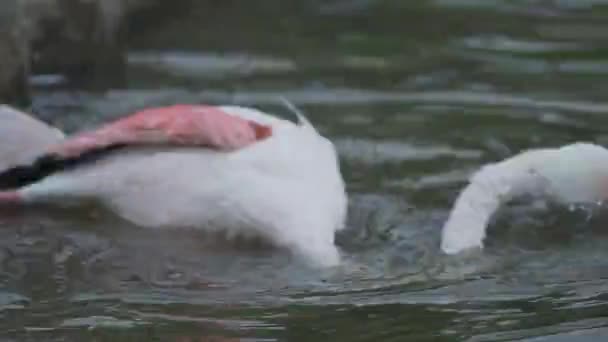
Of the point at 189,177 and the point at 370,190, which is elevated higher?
the point at 189,177

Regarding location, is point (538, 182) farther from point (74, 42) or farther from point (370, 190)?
point (74, 42)

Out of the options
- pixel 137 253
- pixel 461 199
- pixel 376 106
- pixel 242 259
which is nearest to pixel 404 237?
pixel 461 199

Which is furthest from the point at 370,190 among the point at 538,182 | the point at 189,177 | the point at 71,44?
the point at 71,44

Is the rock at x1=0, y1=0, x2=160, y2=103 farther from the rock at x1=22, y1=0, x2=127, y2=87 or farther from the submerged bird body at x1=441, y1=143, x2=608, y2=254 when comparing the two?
the submerged bird body at x1=441, y1=143, x2=608, y2=254

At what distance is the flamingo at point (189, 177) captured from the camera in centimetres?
414

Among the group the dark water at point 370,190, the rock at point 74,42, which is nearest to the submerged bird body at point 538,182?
the dark water at point 370,190

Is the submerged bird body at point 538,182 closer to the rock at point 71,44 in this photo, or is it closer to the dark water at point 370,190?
the dark water at point 370,190

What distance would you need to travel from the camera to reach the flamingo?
414cm

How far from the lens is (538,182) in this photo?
4371 mm

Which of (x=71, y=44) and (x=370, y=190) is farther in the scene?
(x=71, y=44)

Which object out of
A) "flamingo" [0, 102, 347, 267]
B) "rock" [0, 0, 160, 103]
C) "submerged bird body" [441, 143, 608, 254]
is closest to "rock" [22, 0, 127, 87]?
"rock" [0, 0, 160, 103]

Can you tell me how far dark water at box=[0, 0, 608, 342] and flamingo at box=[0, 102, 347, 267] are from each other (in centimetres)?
7

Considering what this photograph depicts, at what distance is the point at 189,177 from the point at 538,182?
106cm

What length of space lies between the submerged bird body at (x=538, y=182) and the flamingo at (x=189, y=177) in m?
0.39
